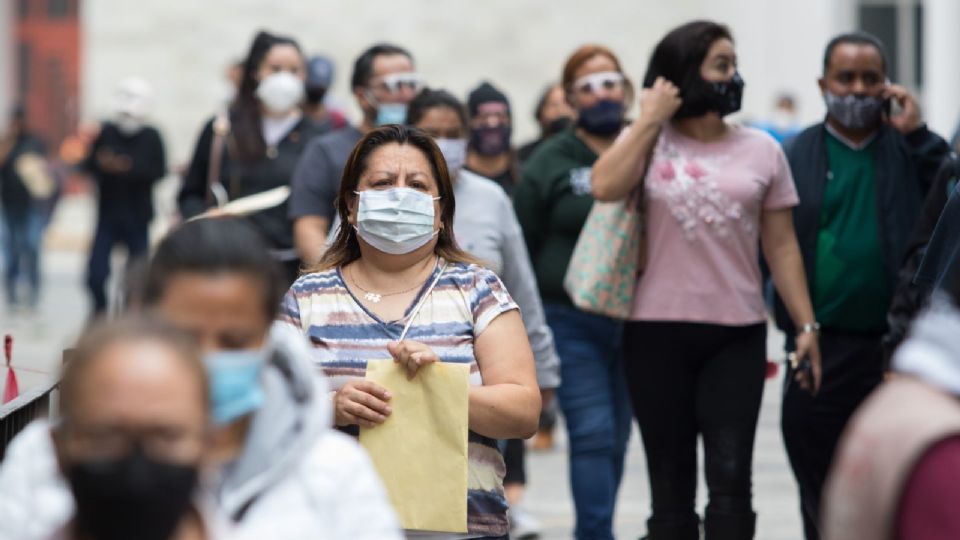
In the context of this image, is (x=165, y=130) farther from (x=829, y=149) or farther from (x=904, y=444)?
(x=904, y=444)

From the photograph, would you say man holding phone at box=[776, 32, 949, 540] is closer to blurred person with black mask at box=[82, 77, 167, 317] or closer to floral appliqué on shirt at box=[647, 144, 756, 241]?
floral appliqué on shirt at box=[647, 144, 756, 241]

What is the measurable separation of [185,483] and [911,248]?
429 centimetres

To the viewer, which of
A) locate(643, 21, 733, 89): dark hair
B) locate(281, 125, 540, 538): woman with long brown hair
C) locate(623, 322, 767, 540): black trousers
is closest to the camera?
locate(281, 125, 540, 538): woman with long brown hair

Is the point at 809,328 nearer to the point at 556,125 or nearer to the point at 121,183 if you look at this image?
the point at 556,125

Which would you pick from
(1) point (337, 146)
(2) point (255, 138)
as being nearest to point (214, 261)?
(1) point (337, 146)

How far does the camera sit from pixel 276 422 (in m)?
2.99

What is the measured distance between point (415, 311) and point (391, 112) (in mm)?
3408

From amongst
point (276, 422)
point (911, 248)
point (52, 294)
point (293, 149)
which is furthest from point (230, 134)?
point (52, 294)

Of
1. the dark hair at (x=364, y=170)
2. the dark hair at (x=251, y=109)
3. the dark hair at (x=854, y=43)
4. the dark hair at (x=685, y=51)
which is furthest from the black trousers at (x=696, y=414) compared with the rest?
the dark hair at (x=251, y=109)

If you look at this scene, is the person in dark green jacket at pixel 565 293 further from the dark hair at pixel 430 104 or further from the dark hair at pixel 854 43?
the dark hair at pixel 854 43

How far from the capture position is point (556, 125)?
10.5 metres

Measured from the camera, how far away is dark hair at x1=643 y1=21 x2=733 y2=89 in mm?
6434

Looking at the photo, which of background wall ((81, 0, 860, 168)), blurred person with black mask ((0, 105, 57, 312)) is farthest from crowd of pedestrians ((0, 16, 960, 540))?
background wall ((81, 0, 860, 168))

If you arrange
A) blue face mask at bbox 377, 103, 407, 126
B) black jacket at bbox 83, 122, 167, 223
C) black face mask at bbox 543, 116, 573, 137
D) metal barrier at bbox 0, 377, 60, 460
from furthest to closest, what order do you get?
1. black jacket at bbox 83, 122, 167, 223
2. black face mask at bbox 543, 116, 573, 137
3. blue face mask at bbox 377, 103, 407, 126
4. metal barrier at bbox 0, 377, 60, 460
